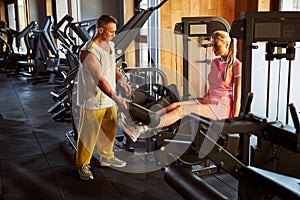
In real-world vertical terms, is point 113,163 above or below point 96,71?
below

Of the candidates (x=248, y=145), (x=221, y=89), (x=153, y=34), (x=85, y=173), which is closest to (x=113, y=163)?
(x=85, y=173)

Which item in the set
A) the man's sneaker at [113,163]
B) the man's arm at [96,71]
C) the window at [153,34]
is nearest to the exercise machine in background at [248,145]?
the man's arm at [96,71]

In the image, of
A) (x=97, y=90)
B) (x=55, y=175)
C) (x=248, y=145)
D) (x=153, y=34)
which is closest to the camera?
(x=248, y=145)

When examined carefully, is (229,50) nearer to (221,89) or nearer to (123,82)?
(221,89)

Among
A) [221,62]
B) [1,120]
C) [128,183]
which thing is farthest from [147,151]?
[1,120]

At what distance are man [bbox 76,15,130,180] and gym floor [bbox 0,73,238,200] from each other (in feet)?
0.64

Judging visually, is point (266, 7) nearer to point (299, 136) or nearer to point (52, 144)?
point (52, 144)

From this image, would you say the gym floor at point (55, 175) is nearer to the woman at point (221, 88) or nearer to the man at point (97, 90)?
the man at point (97, 90)

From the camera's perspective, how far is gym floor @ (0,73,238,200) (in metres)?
2.77

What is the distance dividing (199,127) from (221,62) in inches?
58.2

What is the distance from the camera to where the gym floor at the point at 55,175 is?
277 centimetres

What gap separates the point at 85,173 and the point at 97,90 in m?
0.69

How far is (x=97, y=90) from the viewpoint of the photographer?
2945 millimetres

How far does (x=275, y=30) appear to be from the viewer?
2.18 meters
